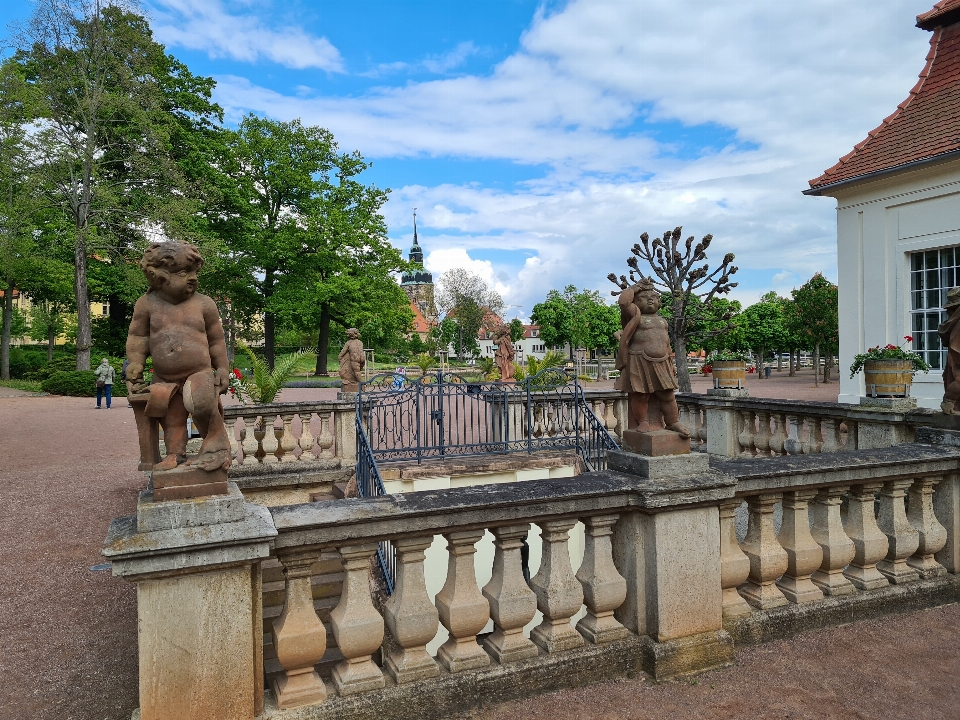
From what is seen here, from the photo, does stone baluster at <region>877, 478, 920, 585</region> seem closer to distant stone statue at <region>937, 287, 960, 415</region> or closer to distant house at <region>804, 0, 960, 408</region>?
distant stone statue at <region>937, 287, 960, 415</region>

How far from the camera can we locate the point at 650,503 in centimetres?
283

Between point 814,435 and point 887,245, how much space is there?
305 inches

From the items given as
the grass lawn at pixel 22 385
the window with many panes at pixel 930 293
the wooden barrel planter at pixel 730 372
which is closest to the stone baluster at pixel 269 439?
the wooden barrel planter at pixel 730 372

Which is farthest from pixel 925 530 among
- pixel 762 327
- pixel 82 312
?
pixel 762 327

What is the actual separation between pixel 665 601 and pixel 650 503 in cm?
50

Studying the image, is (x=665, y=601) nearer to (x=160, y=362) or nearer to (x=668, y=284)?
(x=160, y=362)

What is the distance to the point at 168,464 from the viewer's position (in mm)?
2363

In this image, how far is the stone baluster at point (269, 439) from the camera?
7926mm

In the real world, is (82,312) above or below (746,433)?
above

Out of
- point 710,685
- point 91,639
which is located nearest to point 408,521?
point 710,685

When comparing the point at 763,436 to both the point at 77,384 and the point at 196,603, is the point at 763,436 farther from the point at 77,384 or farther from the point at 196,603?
the point at 77,384

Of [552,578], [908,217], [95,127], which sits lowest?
[552,578]

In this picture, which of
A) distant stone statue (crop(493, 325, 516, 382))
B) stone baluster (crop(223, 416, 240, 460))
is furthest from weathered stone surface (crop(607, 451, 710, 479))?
distant stone statue (crop(493, 325, 516, 382))

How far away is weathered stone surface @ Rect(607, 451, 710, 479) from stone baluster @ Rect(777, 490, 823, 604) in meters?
0.59
